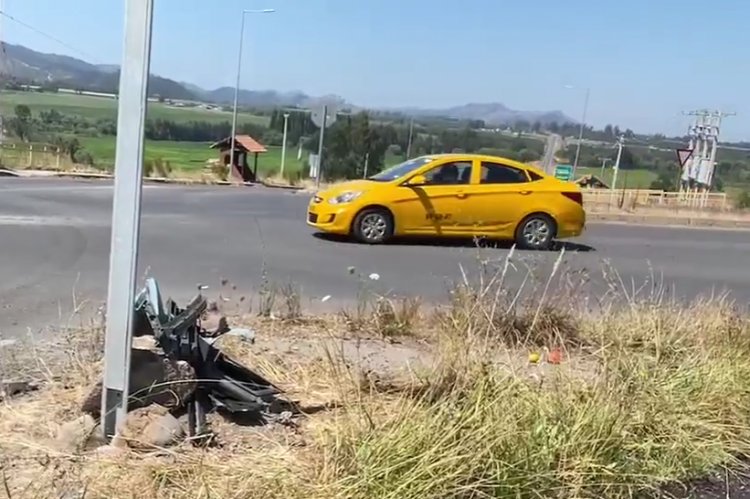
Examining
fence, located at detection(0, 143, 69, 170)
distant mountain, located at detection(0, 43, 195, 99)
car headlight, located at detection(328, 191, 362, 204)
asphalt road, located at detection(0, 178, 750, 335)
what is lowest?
fence, located at detection(0, 143, 69, 170)

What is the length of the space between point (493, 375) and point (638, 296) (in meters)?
3.54

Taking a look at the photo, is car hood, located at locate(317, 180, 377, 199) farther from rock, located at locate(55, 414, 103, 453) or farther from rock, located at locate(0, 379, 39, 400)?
rock, located at locate(55, 414, 103, 453)

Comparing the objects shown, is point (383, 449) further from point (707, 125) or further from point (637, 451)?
point (707, 125)

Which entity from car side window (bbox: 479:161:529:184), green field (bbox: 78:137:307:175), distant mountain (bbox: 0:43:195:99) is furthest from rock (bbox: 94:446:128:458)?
green field (bbox: 78:137:307:175)

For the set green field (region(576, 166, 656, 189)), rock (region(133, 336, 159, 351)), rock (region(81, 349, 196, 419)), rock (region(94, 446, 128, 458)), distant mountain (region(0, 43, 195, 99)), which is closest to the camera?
rock (region(94, 446, 128, 458))

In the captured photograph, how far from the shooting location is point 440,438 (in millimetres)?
3650

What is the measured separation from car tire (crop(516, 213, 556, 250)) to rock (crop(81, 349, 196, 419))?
11560mm

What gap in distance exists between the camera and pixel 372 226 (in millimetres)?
14438

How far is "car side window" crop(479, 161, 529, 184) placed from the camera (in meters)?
15.1

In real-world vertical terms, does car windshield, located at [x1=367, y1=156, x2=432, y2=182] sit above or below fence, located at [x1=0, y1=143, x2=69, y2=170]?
above

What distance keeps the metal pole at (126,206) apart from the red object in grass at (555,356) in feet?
9.30

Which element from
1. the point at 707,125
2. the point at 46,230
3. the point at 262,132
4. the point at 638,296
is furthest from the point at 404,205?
the point at 262,132

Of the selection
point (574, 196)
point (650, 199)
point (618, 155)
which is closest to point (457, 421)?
point (574, 196)

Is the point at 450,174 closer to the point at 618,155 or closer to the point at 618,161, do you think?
the point at 618,155
